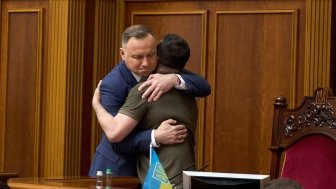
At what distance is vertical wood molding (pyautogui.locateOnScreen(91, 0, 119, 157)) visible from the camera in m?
5.96

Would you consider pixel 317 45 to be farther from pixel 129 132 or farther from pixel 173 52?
pixel 129 132

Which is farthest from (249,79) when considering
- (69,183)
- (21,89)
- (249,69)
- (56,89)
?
(69,183)

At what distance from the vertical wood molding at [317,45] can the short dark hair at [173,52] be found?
1.77m

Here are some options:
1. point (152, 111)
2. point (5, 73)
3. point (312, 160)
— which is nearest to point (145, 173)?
point (152, 111)

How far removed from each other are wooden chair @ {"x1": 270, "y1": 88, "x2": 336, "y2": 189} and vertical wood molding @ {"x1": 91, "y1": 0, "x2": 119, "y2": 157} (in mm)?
1706

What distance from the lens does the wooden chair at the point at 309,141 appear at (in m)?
4.31

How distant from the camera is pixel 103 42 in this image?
19.6ft

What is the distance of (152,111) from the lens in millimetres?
3717

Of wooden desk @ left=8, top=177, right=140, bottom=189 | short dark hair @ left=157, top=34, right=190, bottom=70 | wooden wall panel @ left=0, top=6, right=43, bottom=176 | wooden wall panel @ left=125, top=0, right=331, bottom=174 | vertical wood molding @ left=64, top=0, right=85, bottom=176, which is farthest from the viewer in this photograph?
wooden wall panel @ left=0, top=6, right=43, bottom=176

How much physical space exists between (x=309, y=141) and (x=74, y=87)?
6.48ft

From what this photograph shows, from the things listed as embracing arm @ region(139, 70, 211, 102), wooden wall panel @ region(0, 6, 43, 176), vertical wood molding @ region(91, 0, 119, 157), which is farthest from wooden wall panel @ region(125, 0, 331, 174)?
embracing arm @ region(139, 70, 211, 102)

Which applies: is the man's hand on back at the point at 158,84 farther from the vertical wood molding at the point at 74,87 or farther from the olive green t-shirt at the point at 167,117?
the vertical wood molding at the point at 74,87

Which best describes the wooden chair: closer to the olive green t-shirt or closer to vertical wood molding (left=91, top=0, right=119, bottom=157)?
the olive green t-shirt

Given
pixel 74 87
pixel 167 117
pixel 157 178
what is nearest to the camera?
pixel 157 178
